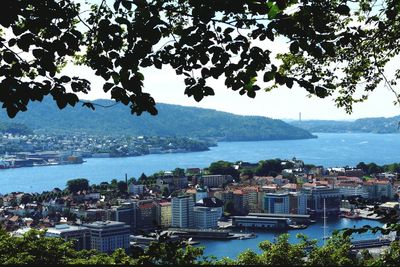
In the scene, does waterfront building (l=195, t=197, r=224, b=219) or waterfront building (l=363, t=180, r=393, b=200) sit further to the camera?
waterfront building (l=363, t=180, r=393, b=200)

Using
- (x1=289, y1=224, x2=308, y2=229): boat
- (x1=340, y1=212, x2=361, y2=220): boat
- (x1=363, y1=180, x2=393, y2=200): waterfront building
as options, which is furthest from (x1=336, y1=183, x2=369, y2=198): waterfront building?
(x1=289, y1=224, x2=308, y2=229): boat

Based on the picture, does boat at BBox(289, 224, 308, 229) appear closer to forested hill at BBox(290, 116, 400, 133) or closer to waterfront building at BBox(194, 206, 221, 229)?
waterfront building at BBox(194, 206, 221, 229)

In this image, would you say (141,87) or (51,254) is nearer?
(141,87)

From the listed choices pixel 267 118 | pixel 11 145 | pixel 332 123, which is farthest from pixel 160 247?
pixel 332 123

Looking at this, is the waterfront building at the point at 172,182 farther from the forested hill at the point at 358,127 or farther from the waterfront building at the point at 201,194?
the forested hill at the point at 358,127

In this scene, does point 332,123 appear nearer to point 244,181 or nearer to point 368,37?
point 244,181

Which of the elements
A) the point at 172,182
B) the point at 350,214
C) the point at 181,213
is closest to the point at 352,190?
the point at 350,214

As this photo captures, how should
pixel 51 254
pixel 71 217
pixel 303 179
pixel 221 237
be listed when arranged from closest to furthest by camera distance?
pixel 51 254, pixel 221 237, pixel 71 217, pixel 303 179

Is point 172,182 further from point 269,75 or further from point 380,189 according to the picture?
point 269,75
